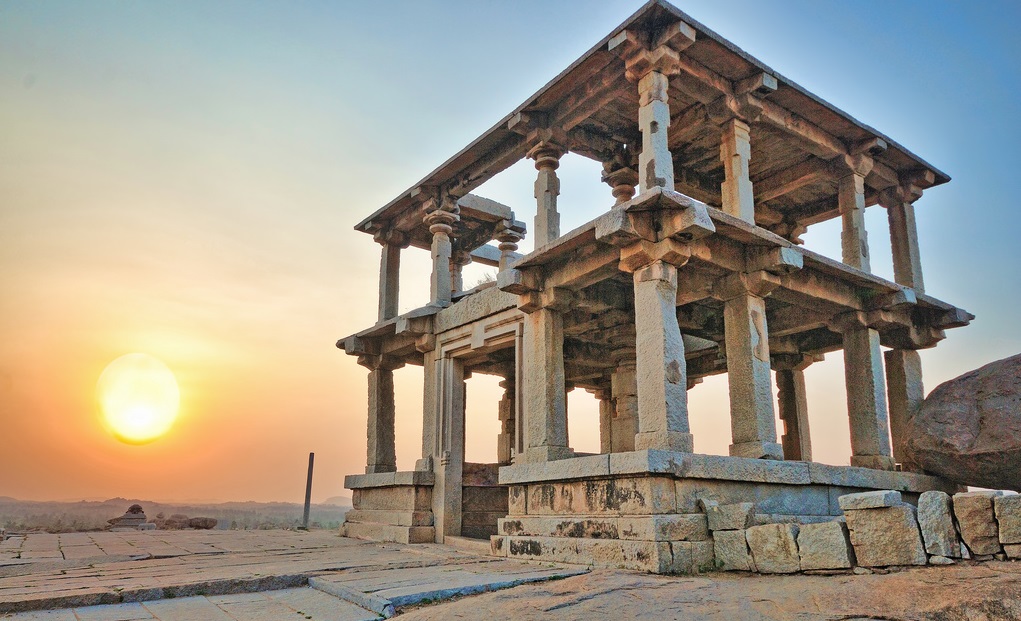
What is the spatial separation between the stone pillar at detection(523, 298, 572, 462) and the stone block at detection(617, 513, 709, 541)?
2.25 meters

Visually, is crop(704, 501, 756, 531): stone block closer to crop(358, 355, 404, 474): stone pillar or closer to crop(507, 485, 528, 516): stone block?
crop(507, 485, 528, 516): stone block

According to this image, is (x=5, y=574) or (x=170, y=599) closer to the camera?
(x=170, y=599)

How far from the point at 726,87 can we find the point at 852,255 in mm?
3177

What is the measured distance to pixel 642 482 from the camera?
720 centimetres

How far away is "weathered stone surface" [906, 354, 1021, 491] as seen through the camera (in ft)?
27.7

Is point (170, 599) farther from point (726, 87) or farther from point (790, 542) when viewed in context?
point (726, 87)

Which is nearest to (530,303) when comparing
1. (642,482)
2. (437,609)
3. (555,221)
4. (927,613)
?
(555,221)

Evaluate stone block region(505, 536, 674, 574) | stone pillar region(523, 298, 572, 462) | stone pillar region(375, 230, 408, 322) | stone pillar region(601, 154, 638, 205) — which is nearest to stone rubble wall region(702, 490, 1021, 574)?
stone block region(505, 536, 674, 574)

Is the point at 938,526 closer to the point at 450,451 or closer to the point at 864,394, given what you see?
the point at 864,394

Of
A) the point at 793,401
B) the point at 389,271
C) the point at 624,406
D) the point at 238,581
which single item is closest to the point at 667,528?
the point at 238,581

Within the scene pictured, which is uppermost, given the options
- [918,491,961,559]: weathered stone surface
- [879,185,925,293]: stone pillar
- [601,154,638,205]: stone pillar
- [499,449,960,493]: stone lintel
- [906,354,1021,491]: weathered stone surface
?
[601,154,638,205]: stone pillar

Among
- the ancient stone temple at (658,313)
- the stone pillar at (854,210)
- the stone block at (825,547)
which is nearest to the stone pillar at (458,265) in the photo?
the ancient stone temple at (658,313)

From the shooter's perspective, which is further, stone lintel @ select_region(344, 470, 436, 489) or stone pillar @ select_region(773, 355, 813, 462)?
stone pillar @ select_region(773, 355, 813, 462)

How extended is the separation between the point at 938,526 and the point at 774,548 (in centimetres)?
134
